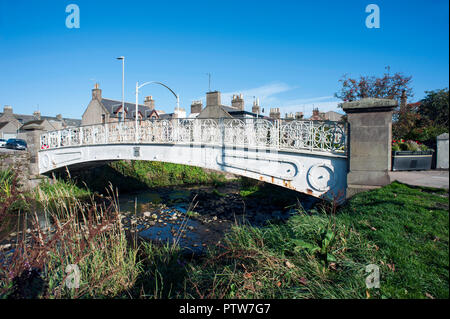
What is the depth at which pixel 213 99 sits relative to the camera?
81.6ft

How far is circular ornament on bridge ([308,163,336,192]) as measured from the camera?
21.0ft

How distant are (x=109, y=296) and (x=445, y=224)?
497 cm

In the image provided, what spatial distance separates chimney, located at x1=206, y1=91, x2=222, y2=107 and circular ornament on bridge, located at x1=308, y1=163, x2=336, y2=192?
745 inches

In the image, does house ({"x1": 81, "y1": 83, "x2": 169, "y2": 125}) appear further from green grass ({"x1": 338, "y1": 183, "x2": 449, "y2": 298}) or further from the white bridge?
green grass ({"x1": 338, "y1": 183, "x2": 449, "y2": 298})

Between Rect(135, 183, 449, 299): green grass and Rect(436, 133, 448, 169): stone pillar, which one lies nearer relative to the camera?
Rect(135, 183, 449, 299): green grass

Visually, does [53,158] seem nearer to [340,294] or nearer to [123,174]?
[123,174]

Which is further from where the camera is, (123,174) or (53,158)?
(123,174)

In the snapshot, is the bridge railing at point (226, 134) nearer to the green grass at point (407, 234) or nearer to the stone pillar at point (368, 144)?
the stone pillar at point (368, 144)

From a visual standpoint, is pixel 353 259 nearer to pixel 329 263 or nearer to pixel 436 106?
pixel 329 263

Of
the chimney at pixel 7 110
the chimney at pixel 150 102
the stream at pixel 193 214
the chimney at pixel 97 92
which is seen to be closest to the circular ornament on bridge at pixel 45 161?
the stream at pixel 193 214

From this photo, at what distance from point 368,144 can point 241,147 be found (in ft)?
11.6

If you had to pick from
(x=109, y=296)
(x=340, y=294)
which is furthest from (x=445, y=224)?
(x=109, y=296)

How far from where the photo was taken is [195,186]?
18672 millimetres

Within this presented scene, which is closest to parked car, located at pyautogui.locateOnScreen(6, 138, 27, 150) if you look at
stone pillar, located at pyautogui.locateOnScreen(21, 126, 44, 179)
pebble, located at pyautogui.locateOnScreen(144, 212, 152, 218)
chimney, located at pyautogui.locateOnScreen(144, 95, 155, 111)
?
stone pillar, located at pyautogui.locateOnScreen(21, 126, 44, 179)
